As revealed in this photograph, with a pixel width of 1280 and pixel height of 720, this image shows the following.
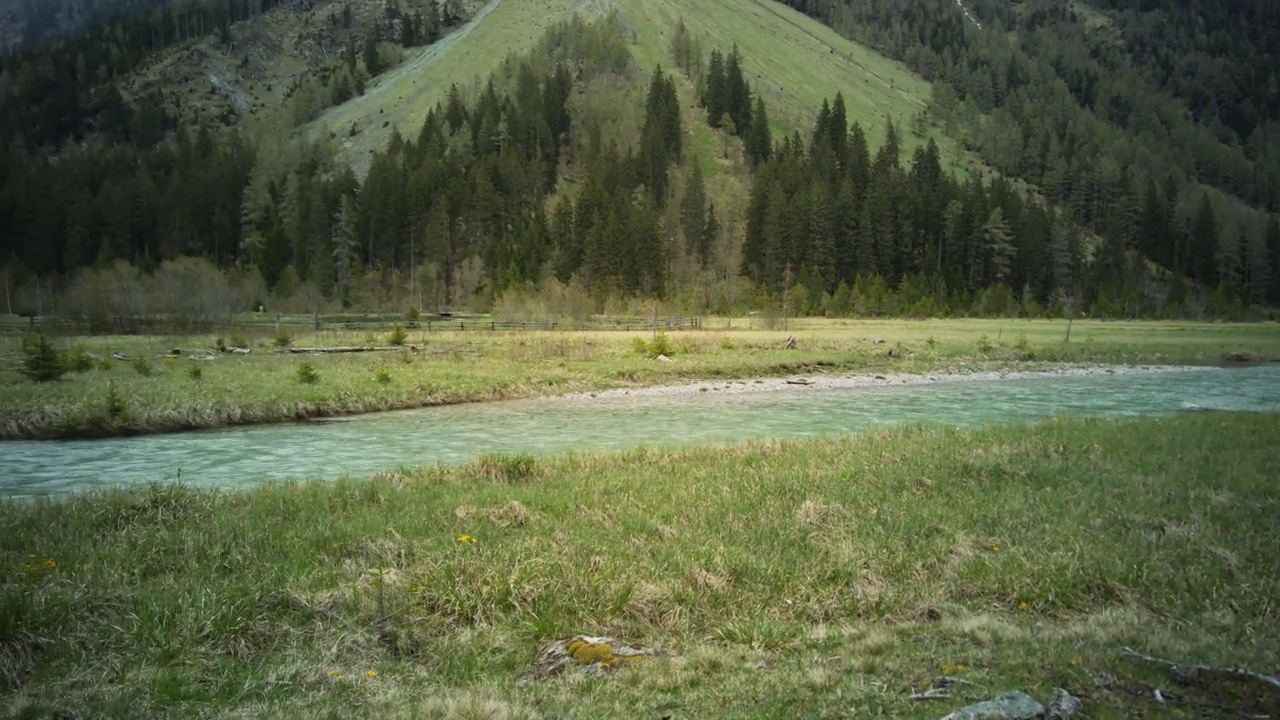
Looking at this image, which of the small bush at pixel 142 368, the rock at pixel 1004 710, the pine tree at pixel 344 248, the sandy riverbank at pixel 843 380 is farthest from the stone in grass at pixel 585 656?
the pine tree at pixel 344 248

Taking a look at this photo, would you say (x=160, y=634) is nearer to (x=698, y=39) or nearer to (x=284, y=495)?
(x=284, y=495)

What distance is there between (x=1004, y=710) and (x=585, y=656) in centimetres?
405

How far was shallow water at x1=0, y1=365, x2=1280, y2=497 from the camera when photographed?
20.7 metres

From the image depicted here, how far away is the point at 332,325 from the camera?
7612 cm

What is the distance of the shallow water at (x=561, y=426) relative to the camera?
813 inches

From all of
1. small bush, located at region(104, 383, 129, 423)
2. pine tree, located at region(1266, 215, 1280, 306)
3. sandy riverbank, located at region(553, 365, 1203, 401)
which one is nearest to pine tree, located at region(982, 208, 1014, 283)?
pine tree, located at region(1266, 215, 1280, 306)

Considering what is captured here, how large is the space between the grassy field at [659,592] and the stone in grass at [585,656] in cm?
19

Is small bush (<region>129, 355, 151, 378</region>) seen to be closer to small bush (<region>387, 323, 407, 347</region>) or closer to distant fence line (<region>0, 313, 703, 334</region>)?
small bush (<region>387, 323, 407, 347</region>)

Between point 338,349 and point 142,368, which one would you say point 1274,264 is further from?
point 142,368

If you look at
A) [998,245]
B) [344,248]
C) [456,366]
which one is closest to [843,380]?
[456,366]

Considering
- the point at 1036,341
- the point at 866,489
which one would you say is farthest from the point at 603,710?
the point at 1036,341

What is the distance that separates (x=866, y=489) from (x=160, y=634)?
38.2 feet

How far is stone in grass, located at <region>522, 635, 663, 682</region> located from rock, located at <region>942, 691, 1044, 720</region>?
3.18 metres

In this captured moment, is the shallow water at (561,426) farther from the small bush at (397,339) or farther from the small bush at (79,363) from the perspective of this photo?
the small bush at (397,339)
